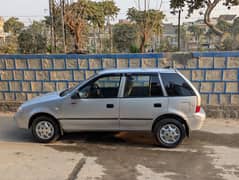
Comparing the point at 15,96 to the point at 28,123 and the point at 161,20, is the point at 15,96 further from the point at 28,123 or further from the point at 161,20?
the point at 161,20

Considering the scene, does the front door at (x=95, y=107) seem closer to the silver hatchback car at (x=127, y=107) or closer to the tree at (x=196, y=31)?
the silver hatchback car at (x=127, y=107)

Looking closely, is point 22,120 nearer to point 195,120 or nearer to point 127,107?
point 127,107

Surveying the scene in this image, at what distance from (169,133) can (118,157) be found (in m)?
1.14

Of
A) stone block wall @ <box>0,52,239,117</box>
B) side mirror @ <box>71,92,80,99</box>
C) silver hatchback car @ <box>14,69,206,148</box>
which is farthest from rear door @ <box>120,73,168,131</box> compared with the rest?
stone block wall @ <box>0,52,239,117</box>

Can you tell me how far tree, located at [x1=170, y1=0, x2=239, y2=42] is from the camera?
11.5m

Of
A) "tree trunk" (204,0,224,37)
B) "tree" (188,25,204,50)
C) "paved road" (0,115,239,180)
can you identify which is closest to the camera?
"paved road" (0,115,239,180)

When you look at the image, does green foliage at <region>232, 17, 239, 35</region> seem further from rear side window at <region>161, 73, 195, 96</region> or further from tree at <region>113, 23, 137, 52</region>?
rear side window at <region>161, 73, 195, 96</region>

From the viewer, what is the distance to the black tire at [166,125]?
5188 millimetres

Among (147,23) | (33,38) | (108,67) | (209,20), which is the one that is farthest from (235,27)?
(33,38)

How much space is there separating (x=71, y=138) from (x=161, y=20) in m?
9.05

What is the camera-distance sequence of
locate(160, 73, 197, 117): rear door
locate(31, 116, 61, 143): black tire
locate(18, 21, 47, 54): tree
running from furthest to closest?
locate(18, 21, 47, 54): tree, locate(31, 116, 61, 143): black tire, locate(160, 73, 197, 117): rear door

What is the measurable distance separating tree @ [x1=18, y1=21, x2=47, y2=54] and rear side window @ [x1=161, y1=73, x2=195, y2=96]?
10.7 m

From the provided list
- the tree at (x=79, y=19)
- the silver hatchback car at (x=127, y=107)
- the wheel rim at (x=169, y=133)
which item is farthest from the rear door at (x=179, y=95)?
the tree at (x=79, y=19)

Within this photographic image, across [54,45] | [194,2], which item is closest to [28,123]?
[54,45]
